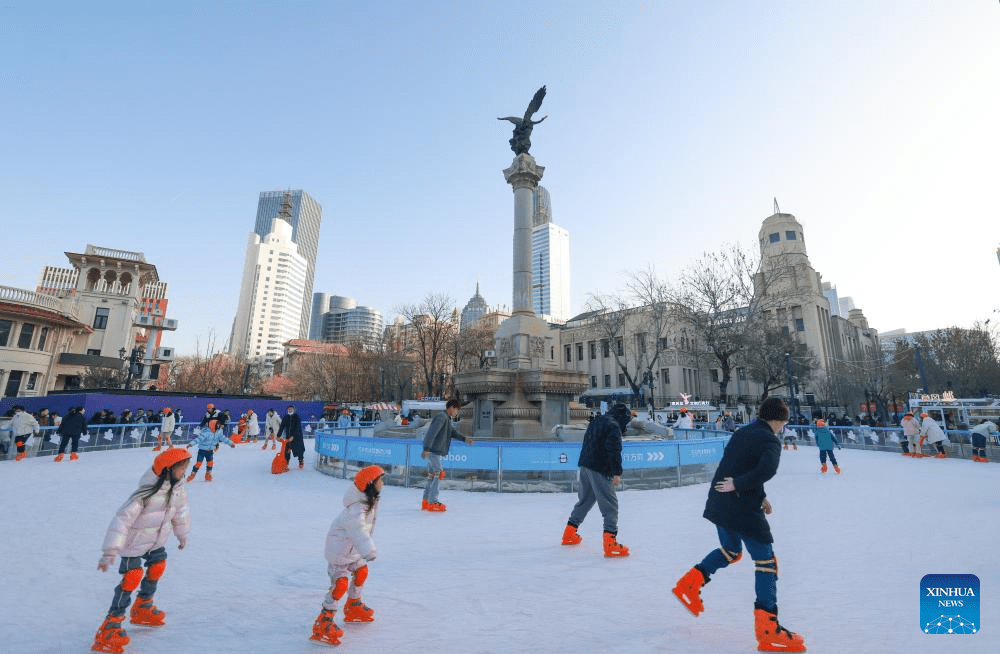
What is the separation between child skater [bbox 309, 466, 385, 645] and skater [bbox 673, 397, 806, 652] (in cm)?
251

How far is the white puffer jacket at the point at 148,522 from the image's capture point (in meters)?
3.15

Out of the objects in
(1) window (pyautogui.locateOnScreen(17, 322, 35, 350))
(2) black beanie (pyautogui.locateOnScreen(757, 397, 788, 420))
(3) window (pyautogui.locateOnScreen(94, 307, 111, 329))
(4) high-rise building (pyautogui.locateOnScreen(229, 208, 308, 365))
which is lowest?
(2) black beanie (pyautogui.locateOnScreen(757, 397, 788, 420))

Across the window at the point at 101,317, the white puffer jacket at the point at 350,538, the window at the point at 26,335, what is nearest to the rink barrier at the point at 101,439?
the white puffer jacket at the point at 350,538

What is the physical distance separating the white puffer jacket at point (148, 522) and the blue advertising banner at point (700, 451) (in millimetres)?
10105

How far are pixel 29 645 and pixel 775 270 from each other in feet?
122

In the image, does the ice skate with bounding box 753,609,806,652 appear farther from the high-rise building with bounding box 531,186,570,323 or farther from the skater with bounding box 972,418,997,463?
the high-rise building with bounding box 531,186,570,323

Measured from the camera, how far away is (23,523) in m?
6.58

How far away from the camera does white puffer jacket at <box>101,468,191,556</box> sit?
10.3ft

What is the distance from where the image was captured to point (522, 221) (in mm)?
19188

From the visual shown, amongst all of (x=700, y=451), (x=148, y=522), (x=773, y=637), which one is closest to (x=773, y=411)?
(x=773, y=637)

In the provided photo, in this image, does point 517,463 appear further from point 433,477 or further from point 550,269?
point 550,269

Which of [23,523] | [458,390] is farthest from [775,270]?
[23,523]

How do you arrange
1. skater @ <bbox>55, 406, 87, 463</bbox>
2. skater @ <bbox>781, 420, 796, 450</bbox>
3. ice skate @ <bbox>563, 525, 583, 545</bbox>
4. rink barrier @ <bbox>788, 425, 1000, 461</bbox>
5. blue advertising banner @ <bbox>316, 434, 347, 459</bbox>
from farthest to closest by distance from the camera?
skater @ <bbox>781, 420, 796, 450</bbox>, rink barrier @ <bbox>788, 425, 1000, 461</bbox>, skater @ <bbox>55, 406, 87, 463</bbox>, blue advertising banner @ <bbox>316, 434, 347, 459</bbox>, ice skate @ <bbox>563, 525, 583, 545</bbox>
